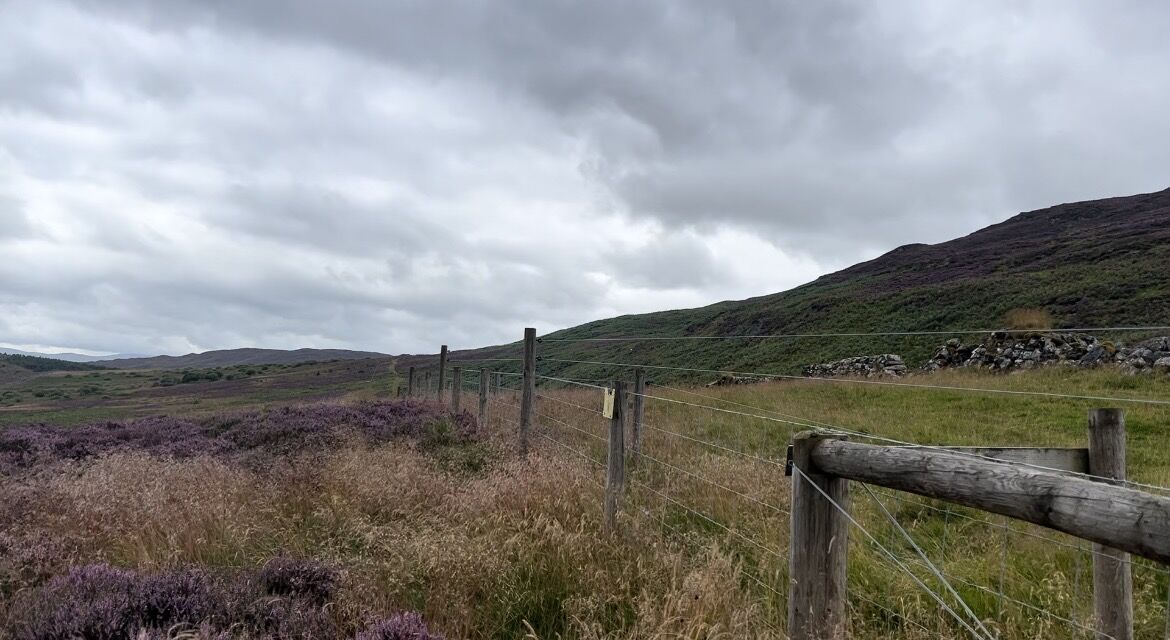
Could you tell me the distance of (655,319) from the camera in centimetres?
7981

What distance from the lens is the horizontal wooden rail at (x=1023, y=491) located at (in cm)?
164

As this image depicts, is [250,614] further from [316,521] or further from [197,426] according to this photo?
[197,426]

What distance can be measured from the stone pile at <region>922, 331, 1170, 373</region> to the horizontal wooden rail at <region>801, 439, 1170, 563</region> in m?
16.7

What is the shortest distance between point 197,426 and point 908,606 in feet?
52.1

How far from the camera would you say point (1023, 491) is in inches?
80.4

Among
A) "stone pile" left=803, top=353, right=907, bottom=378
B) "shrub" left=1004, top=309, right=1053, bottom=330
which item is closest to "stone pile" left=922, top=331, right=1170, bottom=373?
"stone pile" left=803, top=353, right=907, bottom=378

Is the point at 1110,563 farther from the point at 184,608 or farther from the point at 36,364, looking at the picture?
the point at 36,364

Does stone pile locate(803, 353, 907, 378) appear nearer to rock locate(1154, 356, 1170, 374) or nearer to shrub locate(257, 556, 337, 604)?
rock locate(1154, 356, 1170, 374)

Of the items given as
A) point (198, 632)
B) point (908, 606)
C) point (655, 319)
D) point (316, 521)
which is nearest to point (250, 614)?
point (198, 632)

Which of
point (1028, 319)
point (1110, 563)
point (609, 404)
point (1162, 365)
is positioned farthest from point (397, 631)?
point (1028, 319)

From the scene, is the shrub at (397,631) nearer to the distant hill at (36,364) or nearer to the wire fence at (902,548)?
the wire fence at (902,548)

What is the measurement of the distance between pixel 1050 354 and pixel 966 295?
64.6 feet

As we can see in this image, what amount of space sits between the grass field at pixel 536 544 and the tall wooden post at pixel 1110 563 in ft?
0.53

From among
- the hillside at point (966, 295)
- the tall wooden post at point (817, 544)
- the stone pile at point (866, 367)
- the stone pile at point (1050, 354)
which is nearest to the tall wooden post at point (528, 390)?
the tall wooden post at point (817, 544)
